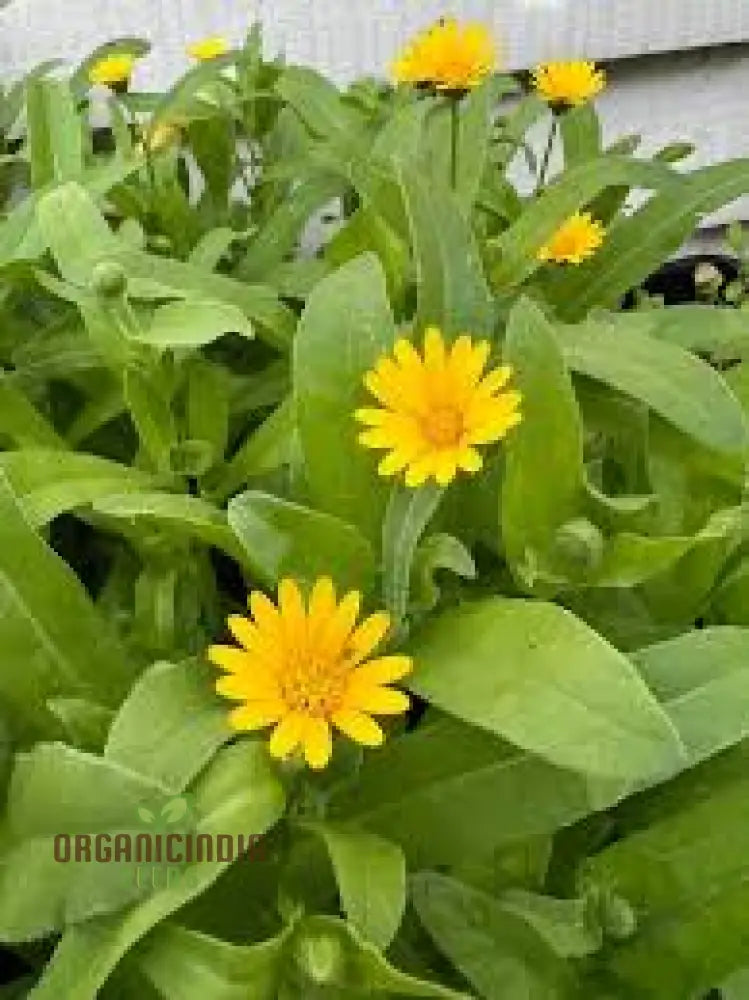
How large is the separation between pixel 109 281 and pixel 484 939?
388 mm

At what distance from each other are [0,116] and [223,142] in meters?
0.23

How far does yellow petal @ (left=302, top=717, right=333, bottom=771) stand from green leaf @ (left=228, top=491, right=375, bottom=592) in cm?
12

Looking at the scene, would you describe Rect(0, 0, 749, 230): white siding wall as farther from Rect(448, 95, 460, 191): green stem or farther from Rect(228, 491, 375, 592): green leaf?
Rect(228, 491, 375, 592): green leaf

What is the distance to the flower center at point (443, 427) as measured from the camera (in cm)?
76

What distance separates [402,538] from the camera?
777mm

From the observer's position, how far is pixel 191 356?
3.30ft

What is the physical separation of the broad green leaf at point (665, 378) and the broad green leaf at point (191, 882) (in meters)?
0.29

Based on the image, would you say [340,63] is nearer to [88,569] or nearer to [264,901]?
[88,569]

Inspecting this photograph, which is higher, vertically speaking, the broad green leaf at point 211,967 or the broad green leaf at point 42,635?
the broad green leaf at point 42,635

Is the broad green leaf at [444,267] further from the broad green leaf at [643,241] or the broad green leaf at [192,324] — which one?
the broad green leaf at [643,241]

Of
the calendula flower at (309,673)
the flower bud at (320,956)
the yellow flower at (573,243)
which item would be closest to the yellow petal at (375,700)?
the calendula flower at (309,673)

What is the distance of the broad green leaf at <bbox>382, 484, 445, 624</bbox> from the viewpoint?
0.77 meters

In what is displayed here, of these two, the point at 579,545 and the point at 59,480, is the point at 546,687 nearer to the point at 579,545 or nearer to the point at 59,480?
the point at 579,545

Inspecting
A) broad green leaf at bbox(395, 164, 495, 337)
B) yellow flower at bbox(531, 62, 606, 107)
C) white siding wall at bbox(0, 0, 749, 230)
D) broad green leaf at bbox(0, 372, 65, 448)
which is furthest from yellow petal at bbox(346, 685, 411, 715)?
white siding wall at bbox(0, 0, 749, 230)
